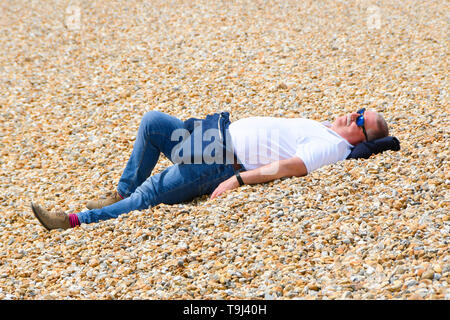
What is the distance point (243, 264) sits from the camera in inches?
133

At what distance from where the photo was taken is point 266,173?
4.33 m

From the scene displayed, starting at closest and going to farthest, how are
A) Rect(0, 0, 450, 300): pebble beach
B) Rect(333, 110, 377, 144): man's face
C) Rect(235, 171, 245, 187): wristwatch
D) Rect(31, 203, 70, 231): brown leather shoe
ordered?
Rect(0, 0, 450, 300): pebble beach
Rect(31, 203, 70, 231): brown leather shoe
Rect(235, 171, 245, 187): wristwatch
Rect(333, 110, 377, 144): man's face

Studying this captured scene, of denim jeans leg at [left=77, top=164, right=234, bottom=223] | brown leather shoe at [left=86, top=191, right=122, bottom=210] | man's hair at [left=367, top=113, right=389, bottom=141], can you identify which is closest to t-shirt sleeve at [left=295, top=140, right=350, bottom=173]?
man's hair at [left=367, top=113, right=389, bottom=141]

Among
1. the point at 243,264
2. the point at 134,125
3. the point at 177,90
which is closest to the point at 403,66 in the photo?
the point at 177,90

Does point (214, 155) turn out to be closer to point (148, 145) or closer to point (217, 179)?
point (217, 179)

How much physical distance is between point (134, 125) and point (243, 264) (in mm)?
3658

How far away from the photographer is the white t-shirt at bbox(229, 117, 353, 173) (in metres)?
4.36

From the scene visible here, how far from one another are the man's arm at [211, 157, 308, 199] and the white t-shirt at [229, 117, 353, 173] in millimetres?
78

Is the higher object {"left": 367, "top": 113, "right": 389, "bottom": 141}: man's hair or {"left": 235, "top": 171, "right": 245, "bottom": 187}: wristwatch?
{"left": 367, "top": 113, "right": 389, "bottom": 141}: man's hair

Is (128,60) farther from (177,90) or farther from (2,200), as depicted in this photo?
(2,200)

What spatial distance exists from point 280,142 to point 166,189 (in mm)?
1025

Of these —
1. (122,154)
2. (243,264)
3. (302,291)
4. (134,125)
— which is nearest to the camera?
(302,291)

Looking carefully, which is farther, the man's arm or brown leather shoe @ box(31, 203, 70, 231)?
the man's arm

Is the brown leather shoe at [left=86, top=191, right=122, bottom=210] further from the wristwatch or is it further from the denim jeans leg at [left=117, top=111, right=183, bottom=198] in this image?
the wristwatch
